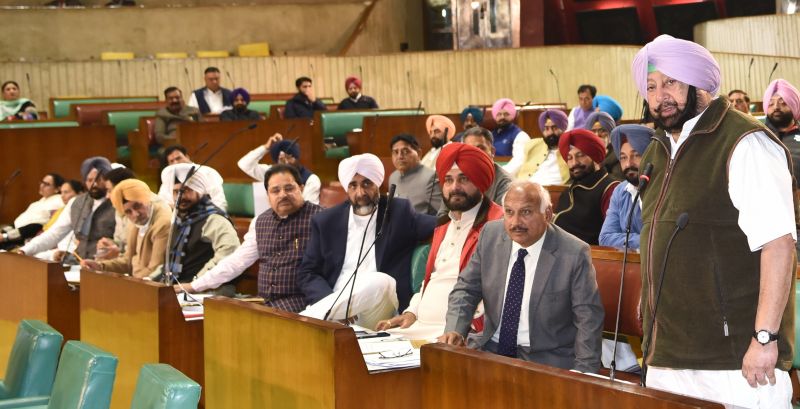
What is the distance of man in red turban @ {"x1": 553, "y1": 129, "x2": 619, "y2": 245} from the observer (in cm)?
486

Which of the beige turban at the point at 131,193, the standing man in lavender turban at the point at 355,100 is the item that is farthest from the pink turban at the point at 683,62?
the standing man in lavender turban at the point at 355,100

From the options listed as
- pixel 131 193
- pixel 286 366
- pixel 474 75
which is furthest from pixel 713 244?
pixel 474 75

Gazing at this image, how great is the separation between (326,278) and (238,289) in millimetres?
1026

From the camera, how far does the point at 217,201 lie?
6.18 meters

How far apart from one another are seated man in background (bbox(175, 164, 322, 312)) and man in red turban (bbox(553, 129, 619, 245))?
1098mm

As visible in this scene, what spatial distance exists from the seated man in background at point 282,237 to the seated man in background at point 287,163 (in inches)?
50.3

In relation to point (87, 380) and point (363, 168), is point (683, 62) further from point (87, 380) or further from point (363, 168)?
point (363, 168)

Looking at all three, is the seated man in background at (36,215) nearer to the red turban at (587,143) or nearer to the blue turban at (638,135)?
the red turban at (587,143)

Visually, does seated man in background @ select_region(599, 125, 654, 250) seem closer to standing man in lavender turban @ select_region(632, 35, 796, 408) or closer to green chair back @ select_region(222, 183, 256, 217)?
standing man in lavender turban @ select_region(632, 35, 796, 408)

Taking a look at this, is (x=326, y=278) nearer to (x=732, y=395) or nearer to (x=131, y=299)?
(x=131, y=299)

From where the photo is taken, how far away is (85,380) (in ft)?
8.38

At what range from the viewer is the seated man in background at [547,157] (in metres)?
6.80

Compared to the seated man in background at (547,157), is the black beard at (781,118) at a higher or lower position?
higher

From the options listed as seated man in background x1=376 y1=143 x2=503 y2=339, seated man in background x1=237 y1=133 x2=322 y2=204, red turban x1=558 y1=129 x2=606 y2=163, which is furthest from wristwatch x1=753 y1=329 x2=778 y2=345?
seated man in background x1=237 y1=133 x2=322 y2=204
